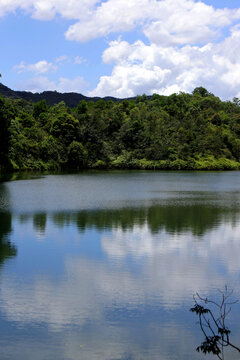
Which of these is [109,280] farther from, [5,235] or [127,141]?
[127,141]

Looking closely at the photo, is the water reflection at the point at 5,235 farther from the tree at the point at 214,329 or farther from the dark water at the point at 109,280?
the tree at the point at 214,329

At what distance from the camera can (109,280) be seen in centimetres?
880

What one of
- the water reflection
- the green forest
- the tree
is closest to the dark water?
the water reflection

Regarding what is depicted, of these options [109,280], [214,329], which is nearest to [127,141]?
[109,280]

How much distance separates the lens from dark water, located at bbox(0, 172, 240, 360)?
5.96 meters

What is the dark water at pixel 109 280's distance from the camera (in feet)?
19.6

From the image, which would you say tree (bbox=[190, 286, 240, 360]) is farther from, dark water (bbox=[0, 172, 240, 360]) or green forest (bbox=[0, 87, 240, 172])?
green forest (bbox=[0, 87, 240, 172])

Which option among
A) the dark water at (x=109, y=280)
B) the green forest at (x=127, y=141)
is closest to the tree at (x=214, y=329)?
the dark water at (x=109, y=280)

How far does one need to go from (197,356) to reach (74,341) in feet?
5.48

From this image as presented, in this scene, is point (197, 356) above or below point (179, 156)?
below

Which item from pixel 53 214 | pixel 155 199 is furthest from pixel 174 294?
pixel 155 199

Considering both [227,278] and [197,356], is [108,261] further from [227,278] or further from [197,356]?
[197,356]

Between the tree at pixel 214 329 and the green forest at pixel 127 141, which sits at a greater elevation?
the green forest at pixel 127 141

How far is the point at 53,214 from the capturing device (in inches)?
710
